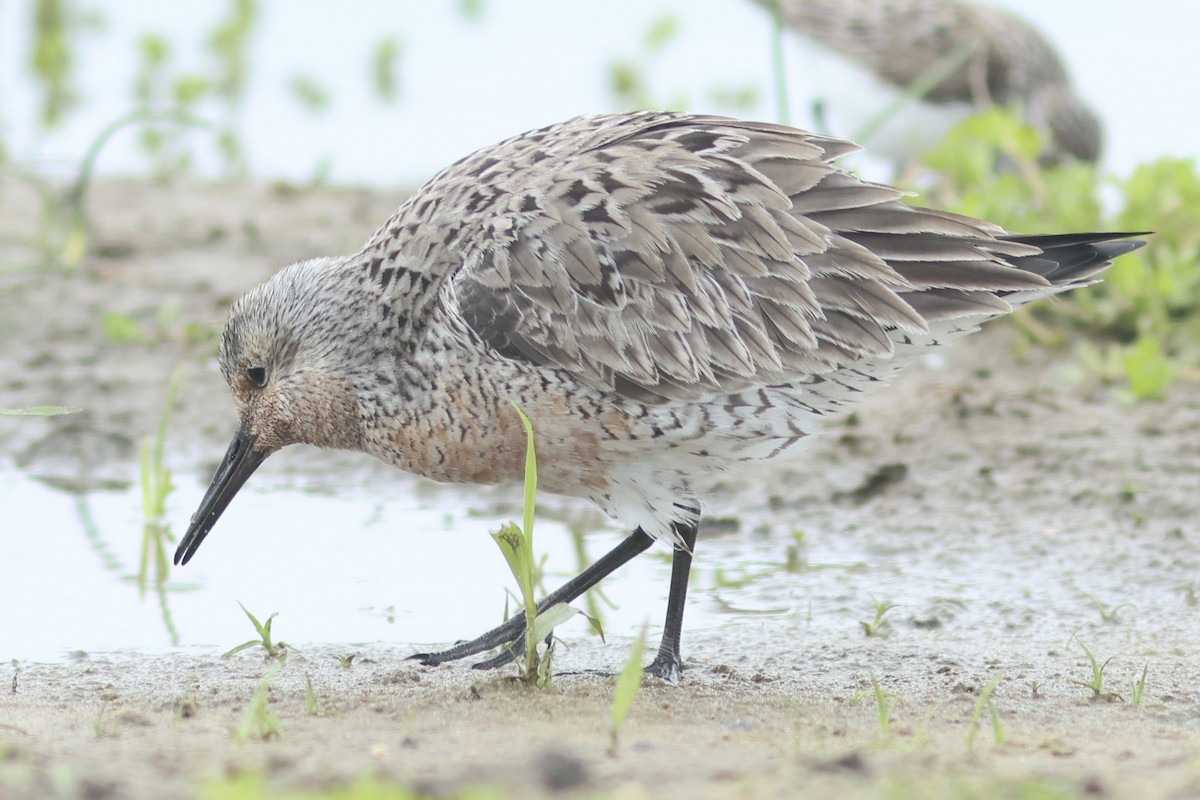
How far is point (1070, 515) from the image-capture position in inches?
239

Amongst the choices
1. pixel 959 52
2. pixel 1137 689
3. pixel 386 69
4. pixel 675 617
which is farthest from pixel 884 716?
pixel 386 69

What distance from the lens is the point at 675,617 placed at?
193 inches

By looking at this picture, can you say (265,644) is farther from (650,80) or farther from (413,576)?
(650,80)

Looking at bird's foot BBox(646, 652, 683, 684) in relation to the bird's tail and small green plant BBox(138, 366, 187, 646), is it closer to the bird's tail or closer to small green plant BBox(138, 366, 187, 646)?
the bird's tail

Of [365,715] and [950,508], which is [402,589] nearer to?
[365,715]

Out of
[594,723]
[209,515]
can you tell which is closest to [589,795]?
[594,723]

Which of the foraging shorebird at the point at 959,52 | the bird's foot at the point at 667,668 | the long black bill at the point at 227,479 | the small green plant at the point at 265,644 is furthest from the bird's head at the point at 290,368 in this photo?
the foraging shorebird at the point at 959,52

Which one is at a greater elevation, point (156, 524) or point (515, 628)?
point (156, 524)

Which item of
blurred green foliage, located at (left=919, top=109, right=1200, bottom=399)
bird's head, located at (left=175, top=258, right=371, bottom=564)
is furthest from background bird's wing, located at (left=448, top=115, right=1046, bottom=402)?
blurred green foliage, located at (left=919, top=109, right=1200, bottom=399)

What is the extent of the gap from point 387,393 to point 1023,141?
4257 mm

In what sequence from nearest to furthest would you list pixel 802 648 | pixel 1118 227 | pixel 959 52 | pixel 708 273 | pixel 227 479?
1. pixel 708 273
2. pixel 802 648
3. pixel 227 479
4. pixel 1118 227
5. pixel 959 52

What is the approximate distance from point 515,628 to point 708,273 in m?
1.24

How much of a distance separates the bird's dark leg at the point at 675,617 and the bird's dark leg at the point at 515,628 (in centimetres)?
4

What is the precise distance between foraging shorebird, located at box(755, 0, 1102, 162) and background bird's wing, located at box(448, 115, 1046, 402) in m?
5.75
